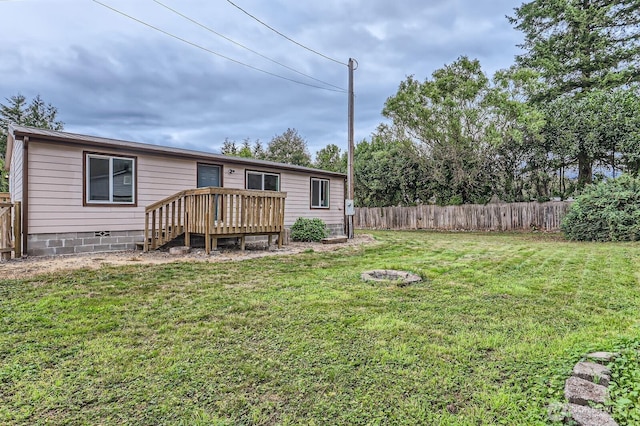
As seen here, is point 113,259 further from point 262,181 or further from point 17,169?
point 262,181

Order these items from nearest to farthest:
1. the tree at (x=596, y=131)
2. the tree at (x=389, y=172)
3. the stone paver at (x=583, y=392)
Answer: the stone paver at (x=583, y=392) → the tree at (x=596, y=131) → the tree at (x=389, y=172)

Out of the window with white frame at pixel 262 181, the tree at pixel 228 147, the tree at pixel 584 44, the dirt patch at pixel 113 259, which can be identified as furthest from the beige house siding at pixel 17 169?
the tree at pixel 228 147

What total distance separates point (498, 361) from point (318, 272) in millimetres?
3246

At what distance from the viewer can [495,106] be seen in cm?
1416

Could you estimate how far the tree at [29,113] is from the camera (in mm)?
27344

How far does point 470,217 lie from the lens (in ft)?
51.7

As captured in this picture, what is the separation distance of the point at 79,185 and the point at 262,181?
4.47 m

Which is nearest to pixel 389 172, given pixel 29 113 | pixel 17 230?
pixel 17 230

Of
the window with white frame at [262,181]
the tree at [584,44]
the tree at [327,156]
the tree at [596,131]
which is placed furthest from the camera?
the tree at [327,156]

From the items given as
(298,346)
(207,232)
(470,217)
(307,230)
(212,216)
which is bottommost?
(298,346)

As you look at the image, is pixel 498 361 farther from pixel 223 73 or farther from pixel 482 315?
pixel 223 73

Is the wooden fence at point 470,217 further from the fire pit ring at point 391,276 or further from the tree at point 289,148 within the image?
the fire pit ring at point 391,276

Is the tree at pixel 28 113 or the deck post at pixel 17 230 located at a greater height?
the tree at pixel 28 113

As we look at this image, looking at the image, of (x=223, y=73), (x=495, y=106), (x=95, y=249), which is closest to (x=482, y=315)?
(x=95, y=249)
